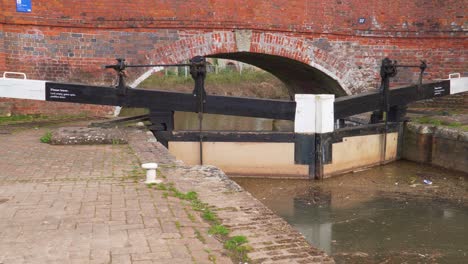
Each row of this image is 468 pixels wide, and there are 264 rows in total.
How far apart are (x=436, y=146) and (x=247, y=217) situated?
6959 millimetres

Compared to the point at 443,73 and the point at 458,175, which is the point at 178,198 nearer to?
the point at 458,175

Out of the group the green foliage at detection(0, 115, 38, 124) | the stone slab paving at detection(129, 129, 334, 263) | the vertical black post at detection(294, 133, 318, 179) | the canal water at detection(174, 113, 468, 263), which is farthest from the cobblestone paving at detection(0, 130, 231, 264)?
the green foliage at detection(0, 115, 38, 124)

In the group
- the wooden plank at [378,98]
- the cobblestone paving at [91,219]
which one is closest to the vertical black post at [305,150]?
the wooden plank at [378,98]

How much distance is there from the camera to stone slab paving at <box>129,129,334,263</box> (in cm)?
283

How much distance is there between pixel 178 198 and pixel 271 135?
4579mm

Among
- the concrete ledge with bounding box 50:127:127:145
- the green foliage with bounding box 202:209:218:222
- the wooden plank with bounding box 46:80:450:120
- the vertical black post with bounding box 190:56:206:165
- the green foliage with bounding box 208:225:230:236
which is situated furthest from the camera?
the vertical black post with bounding box 190:56:206:165

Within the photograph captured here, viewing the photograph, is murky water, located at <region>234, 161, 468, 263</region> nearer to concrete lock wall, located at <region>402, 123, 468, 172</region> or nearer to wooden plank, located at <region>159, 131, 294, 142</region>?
concrete lock wall, located at <region>402, 123, 468, 172</region>

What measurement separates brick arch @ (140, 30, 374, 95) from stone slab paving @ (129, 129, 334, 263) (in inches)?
214

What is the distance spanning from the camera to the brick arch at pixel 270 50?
10.5 meters

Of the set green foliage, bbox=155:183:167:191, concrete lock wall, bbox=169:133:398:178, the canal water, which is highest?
green foliage, bbox=155:183:167:191

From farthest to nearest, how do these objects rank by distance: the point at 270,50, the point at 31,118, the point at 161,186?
1. the point at 270,50
2. the point at 31,118
3. the point at 161,186

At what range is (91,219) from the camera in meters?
3.31

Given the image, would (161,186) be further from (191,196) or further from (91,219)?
(91,219)

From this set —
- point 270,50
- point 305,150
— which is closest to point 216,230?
point 305,150
